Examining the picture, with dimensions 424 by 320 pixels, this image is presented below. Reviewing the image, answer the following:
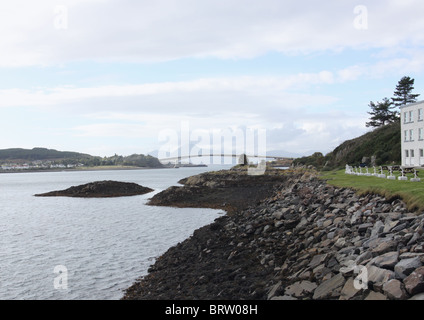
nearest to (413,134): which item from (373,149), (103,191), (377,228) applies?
(373,149)

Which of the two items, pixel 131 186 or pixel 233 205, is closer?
pixel 233 205

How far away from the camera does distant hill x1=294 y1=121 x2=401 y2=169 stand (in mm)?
51250

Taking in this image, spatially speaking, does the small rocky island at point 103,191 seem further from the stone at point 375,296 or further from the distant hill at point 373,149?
the stone at point 375,296

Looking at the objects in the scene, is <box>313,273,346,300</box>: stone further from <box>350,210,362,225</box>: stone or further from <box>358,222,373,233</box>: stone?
<box>350,210,362,225</box>: stone

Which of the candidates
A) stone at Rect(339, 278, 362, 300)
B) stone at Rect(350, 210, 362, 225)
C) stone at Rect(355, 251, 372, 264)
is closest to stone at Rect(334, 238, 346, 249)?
stone at Rect(350, 210, 362, 225)

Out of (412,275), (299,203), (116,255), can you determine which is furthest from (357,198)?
(116,255)

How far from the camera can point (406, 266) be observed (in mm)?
8430

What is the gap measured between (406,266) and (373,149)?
177 feet

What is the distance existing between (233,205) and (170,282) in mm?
27688

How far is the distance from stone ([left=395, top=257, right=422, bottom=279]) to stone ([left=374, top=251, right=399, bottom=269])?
28 centimetres

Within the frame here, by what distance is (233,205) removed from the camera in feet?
137

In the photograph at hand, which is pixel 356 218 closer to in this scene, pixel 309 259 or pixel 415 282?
pixel 309 259
